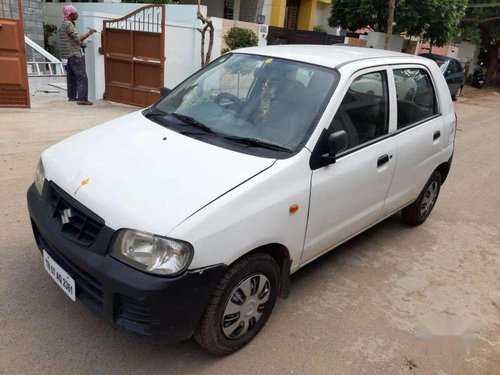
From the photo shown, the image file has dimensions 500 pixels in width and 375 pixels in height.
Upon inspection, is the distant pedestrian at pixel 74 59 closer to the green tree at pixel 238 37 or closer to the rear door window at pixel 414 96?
the green tree at pixel 238 37

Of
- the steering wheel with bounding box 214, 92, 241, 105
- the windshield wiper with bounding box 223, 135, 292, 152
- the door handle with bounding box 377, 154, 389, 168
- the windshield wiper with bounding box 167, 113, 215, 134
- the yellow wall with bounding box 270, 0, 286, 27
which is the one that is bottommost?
the door handle with bounding box 377, 154, 389, 168

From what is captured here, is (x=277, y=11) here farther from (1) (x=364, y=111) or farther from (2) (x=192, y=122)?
(2) (x=192, y=122)

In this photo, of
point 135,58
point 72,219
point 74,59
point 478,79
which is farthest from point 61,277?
point 478,79

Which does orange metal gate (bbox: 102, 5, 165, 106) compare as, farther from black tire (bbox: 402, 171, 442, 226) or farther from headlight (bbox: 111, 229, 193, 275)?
headlight (bbox: 111, 229, 193, 275)

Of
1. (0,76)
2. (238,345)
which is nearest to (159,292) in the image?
(238,345)

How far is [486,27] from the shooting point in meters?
24.1

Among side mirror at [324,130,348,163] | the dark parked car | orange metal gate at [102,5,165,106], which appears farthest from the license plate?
the dark parked car

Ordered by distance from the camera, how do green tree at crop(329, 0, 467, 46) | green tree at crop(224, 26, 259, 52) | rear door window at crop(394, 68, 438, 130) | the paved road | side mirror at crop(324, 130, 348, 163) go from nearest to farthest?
1. the paved road
2. side mirror at crop(324, 130, 348, 163)
3. rear door window at crop(394, 68, 438, 130)
4. green tree at crop(224, 26, 259, 52)
5. green tree at crop(329, 0, 467, 46)

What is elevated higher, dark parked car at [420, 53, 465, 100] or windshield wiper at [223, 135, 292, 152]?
windshield wiper at [223, 135, 292, 152]

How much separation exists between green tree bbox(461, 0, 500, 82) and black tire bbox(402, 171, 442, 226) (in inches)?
770

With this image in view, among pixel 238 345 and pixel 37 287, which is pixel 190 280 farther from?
pixel 37 287

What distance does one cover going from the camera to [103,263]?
229 cm

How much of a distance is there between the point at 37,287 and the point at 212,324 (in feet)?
4.78

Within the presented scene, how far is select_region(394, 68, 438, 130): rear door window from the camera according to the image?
3.88m
